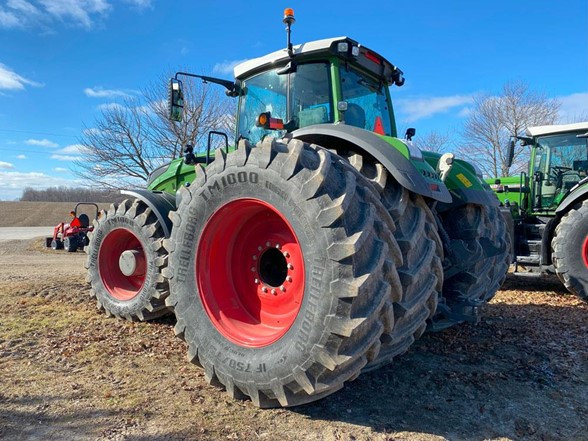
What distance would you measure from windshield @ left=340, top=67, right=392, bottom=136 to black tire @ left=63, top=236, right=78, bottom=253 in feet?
42.9

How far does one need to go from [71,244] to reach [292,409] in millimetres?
14053

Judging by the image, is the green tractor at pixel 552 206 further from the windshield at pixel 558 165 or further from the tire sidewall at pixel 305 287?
the tire sidewall at pixel 305 287

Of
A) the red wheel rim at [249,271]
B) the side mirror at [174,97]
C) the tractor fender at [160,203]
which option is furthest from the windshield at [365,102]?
the tractor fender at [160,203]

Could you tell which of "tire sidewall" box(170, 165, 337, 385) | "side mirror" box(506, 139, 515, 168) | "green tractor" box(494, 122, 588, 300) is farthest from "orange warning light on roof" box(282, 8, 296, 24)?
"side mirror" box(506, 139, 515, 168)

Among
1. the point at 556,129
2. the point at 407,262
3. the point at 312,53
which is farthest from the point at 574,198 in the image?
the point at 407,262

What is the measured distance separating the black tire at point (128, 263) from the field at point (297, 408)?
223mm

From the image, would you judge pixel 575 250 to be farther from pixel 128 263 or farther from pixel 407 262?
pixel 128 263

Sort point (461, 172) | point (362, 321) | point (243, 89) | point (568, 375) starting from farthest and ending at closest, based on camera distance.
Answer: point (243, 89) → point (461, 172) → point (568, 375) → point (362, 321)

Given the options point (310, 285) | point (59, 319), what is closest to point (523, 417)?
point (310, 285)

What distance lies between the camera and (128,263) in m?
4.92

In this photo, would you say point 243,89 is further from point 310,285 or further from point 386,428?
point 386,428

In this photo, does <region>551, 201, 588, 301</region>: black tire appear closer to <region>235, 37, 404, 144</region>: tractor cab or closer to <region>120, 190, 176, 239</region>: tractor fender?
<region>235, 37, 404, 144</region>: tractor cab

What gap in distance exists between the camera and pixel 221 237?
3.17 metres

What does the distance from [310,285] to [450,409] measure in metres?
1.30
